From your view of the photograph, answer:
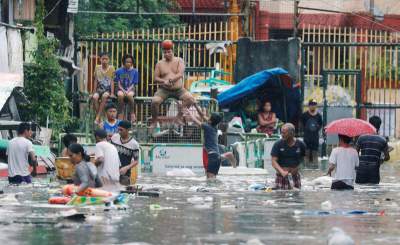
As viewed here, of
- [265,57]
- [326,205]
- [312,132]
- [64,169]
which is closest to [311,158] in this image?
[312,132]

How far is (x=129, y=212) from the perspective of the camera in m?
17.5

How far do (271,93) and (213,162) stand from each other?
10518 mm

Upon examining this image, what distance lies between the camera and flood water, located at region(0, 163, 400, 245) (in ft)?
46.5

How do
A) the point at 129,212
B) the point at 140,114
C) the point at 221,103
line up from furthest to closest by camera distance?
the point at 221,103 < the point at 140,114 < the point at 129,212

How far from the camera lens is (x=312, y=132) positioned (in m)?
34.3

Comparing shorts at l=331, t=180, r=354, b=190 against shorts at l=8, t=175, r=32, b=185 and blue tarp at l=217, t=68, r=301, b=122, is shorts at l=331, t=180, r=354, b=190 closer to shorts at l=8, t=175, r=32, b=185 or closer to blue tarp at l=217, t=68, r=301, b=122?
shorts at l=8, t=175, r=32, b=185

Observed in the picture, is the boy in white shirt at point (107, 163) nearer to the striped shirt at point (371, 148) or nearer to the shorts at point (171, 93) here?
the striped shirt at point (371, 148)

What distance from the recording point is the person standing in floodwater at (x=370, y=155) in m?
23.9

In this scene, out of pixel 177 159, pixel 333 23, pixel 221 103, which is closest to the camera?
pixel 177 159

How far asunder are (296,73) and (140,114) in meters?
7.57

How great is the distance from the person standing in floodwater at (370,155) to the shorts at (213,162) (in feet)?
10.2

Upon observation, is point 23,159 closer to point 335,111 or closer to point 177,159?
point 177,159

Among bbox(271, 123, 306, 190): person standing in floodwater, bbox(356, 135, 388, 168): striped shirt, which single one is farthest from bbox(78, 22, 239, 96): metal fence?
bbox(271, 123, 306, 190): person standing in floodwater

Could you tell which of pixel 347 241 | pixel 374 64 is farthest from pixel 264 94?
pixel 347 241
